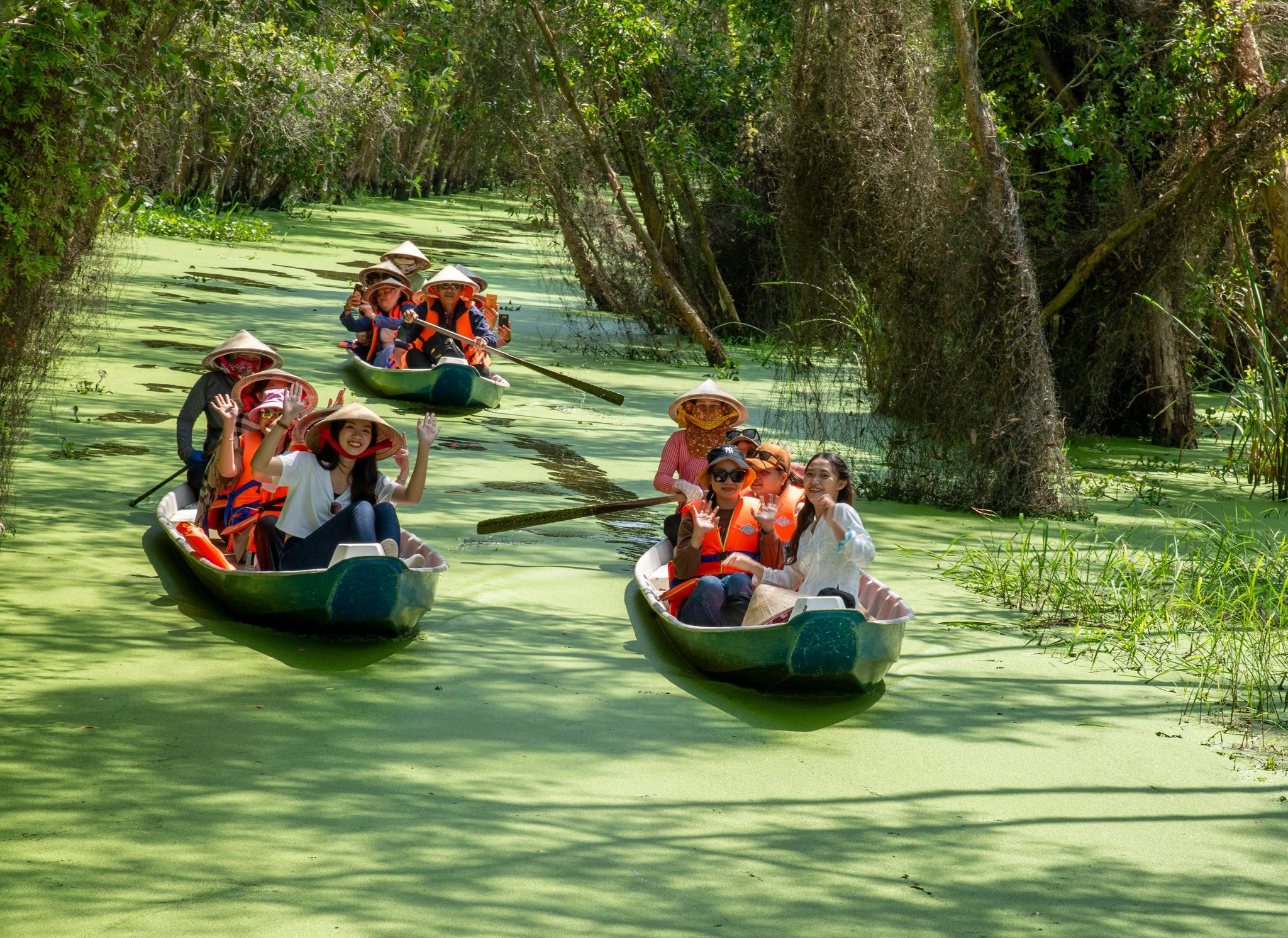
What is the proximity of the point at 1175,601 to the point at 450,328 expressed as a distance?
7553 millimetres

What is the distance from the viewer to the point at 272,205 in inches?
1219

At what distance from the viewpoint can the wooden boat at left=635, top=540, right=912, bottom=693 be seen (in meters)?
5.54

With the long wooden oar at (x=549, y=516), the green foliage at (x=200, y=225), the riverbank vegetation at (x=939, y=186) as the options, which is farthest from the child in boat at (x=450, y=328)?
the green foliage at (x=200, y=225)

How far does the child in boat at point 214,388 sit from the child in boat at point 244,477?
1.51 ft

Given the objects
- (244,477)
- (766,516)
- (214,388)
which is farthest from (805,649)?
(214,388)

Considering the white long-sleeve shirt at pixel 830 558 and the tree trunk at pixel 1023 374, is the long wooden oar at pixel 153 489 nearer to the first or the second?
the white long-sleeve shirt at pixel 830 558

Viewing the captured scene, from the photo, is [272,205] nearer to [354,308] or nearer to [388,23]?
[354,308]

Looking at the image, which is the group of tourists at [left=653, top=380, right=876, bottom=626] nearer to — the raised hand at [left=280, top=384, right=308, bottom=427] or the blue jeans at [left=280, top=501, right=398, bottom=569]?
the blue jeans at [left=280, top=501, right=398, bottom=569]

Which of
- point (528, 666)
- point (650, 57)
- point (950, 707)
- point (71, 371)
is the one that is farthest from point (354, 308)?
point (950, 707)

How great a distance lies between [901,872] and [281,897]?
1.85 meters

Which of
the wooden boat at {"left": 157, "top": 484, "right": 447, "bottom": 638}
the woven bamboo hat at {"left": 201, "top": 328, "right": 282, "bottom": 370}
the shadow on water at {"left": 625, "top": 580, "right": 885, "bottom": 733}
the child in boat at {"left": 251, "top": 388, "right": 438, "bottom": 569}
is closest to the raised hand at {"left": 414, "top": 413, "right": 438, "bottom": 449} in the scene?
the child in boat at {"left": 251, "top": 388, "right": 438, "bottom": 569}

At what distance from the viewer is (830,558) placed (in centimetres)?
588

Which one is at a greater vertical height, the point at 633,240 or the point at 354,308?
the point at 633,240

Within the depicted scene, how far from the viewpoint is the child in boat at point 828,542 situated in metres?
5.78
